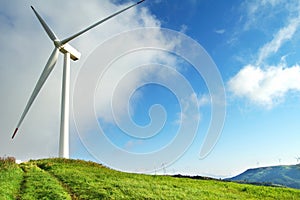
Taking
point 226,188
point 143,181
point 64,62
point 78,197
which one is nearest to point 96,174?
point 143,181

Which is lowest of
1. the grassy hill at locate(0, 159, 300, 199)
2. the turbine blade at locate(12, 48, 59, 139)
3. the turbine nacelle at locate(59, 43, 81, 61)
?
the grassy hill at locate(0, 159, 300, 199)

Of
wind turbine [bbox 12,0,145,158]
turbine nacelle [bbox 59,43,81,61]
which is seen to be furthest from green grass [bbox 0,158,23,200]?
turbine nacelle [bbox 59,43,81,61]

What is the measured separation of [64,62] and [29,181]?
712 inches

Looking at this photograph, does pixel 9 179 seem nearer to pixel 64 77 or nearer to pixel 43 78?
pixel 43 78

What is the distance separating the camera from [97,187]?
20.9 m

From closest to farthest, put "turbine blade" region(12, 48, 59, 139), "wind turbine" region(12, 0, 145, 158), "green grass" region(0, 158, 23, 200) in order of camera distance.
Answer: "green grass" region(0, 158, 23, 200)
"turbine blade" region(12, 48, 59, 139)
"wind turbine" region(12, 0, 145, 158)

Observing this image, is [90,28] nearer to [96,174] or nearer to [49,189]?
[96,174]

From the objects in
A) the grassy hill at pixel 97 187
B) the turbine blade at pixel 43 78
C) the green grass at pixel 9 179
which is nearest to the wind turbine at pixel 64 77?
the turbine blade at pixel 43 78

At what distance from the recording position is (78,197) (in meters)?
19.5

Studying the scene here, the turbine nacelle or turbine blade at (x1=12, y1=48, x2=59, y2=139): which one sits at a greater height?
the turbine nacelle

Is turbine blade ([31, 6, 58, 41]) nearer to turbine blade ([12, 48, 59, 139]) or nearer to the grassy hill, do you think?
turbine blade ([12, 48, 59, 139])

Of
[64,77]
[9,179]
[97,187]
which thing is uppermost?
[64,77]

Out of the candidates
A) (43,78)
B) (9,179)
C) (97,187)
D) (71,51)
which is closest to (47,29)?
(71,51)

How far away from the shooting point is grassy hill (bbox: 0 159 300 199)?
19766 millimetres
